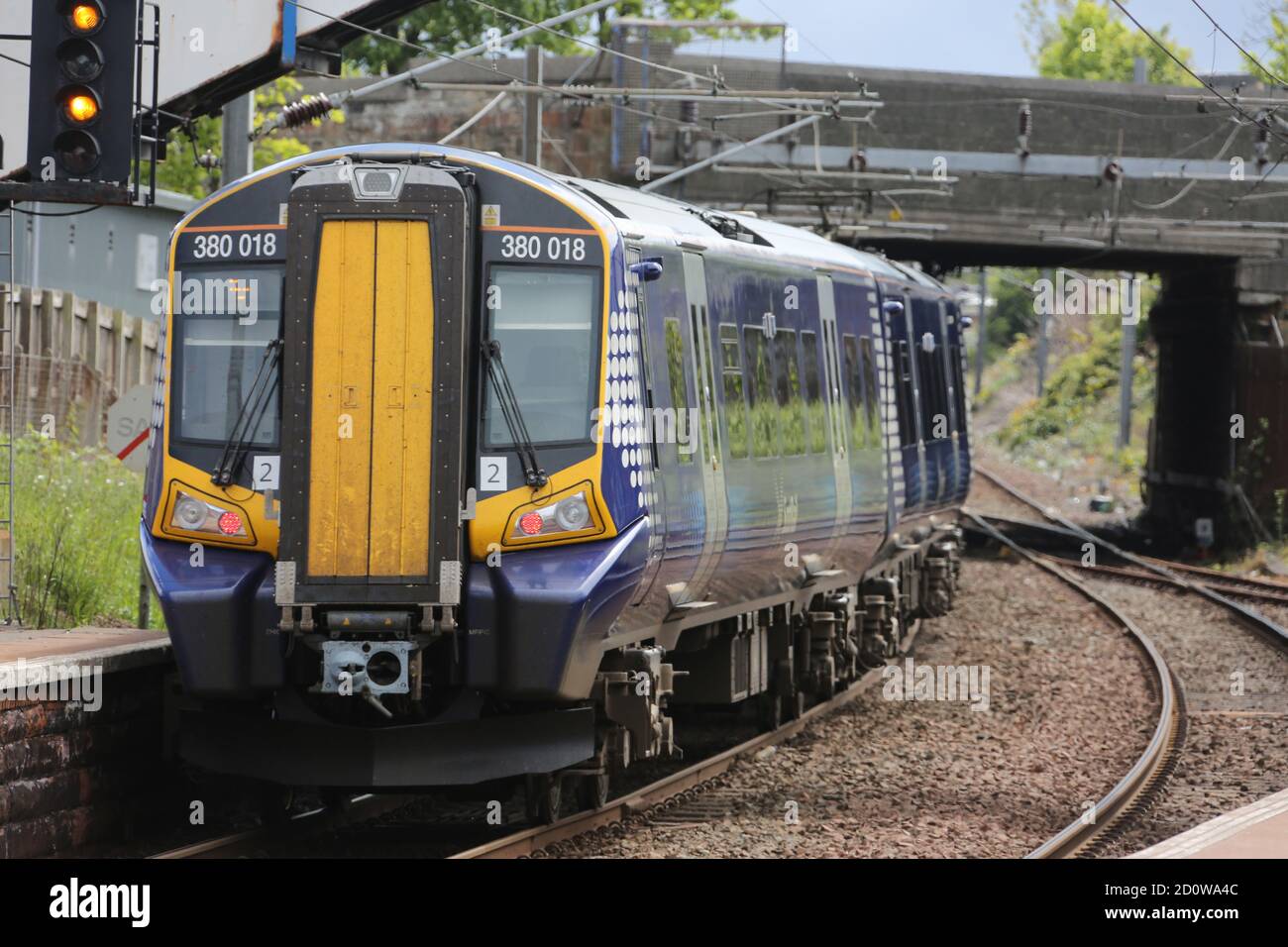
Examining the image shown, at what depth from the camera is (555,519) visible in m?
9.78

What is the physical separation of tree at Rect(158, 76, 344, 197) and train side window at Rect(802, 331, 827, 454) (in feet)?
39.5

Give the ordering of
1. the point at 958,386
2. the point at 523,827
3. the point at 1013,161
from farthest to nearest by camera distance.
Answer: the point at 1013,161 → the point at 958,386 → the point at 523,827

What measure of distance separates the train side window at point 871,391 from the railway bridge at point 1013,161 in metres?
13.0

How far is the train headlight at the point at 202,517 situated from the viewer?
984 centimetres

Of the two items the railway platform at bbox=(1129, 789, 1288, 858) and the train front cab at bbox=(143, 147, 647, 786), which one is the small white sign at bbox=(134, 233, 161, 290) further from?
the railway platform at bbox=(1129, 789, 1288, 858)

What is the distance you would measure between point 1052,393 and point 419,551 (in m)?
54.6

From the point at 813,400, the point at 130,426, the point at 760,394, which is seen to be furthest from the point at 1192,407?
the point at 130,426

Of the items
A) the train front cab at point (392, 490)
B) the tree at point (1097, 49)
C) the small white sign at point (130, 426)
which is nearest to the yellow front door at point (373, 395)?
the train front cab at point (392, 490)

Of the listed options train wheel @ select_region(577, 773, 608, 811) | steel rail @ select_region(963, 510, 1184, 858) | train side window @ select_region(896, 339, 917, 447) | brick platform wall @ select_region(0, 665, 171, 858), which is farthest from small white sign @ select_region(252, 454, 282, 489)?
train side window @ select_region(896, 339, 917, 447)

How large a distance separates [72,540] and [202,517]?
19.1 ft

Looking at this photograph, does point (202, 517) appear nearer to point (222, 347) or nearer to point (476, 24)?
point (222, 347)
